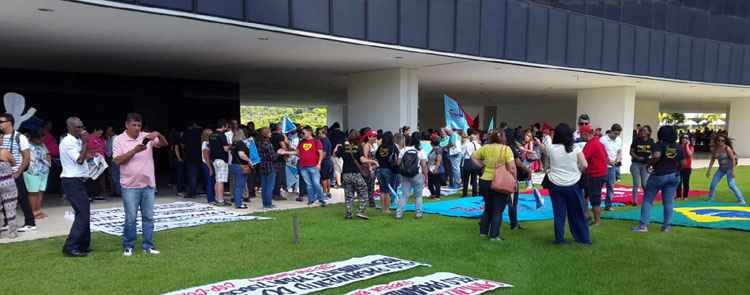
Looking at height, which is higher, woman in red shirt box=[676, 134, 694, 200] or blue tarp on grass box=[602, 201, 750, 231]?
woman in red shirt box=[676, 134, 694, 200]

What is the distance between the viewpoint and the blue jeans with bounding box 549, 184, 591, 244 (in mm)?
7309

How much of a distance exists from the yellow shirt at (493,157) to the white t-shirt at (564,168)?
1.92 ft

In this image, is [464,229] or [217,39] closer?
[464,229]

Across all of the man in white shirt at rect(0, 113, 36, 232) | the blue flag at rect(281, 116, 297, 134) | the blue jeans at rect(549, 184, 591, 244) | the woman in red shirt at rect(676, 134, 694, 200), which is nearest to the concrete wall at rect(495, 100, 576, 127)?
the woman in red shirt at rect(676, 134, 694, 200)

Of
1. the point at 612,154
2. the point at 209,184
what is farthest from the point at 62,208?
the point at 612,154

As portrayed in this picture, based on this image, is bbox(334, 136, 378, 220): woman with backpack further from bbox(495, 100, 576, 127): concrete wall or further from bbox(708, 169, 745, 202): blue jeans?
bbox(495, 100, 576, 127): concrete wall

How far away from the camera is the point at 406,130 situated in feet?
45.2

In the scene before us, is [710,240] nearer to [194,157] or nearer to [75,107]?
[194,157]

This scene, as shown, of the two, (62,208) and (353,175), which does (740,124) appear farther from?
(62,208)

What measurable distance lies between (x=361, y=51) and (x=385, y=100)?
3900 mm

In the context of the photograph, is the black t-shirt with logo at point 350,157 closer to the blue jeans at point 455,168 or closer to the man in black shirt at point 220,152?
the man in black shirt at point 220,152

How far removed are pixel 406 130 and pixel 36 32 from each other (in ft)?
27.9

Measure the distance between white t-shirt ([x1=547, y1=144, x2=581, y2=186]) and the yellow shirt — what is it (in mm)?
584

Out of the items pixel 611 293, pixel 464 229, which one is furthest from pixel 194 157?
pixel 611 293
